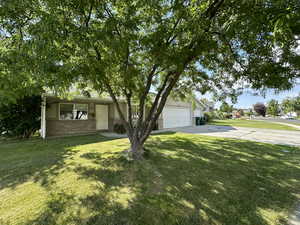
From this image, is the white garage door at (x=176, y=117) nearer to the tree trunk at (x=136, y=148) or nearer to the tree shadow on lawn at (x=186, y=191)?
the tree shadow on lawn at (x=186, y=191)

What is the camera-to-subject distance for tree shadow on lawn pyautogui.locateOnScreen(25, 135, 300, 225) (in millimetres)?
2438

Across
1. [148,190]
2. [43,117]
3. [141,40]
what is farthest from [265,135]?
[43,117]

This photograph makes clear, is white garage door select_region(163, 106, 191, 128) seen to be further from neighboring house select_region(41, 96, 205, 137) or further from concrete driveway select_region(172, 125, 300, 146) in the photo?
concrete driveway select_region(172, 125, 300, 146)

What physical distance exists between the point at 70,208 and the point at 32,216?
56 centimetres

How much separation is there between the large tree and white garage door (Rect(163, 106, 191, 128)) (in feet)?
32.1

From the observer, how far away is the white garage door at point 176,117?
581 inches

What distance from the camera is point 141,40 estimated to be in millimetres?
3637

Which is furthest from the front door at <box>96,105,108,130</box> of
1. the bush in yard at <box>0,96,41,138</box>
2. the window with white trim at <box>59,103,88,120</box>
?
the bush in yard at <box>0,96,41,138</box>

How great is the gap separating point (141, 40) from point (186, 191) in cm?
362

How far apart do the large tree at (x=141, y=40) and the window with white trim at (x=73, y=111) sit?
683cm

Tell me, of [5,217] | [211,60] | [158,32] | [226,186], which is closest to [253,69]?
[211,60]

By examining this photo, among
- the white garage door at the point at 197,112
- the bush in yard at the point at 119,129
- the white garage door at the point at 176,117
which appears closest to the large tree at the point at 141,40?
the bush in yard at the point at 119,129

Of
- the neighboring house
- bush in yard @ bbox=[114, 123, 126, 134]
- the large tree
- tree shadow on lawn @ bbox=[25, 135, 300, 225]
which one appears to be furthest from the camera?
bush in yard @ bbox=[114, 123, 126, 134]

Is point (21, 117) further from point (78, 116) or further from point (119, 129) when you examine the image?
point (119, 129)
